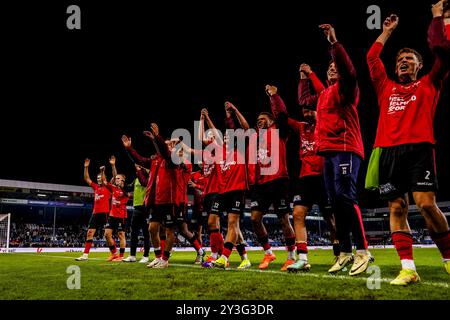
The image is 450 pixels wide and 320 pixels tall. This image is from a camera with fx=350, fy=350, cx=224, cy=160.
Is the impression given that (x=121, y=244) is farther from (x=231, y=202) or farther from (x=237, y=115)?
(x=237, y=115)

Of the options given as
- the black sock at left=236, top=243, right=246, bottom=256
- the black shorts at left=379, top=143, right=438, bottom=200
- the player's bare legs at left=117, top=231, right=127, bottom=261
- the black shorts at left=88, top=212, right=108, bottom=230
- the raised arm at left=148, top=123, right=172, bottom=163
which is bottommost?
the player's bare legs at left=117, top=231, right=127, bottom=261

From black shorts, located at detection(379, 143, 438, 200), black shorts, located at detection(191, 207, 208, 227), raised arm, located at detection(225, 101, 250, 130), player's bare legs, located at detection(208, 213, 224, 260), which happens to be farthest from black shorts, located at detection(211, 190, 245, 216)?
black shorts, located at detection(191, 207, 208, 227)

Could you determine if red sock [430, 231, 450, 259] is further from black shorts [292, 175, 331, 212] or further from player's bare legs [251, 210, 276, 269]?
player's bare legs [251, 210, 276, 269]

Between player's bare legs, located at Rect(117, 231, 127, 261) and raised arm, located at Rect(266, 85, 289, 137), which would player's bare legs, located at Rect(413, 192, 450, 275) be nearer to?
raised arm, located at Rect(266, 85, 289, 137)

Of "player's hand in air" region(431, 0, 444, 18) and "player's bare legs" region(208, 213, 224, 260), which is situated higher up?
"player's hand in air" region(431, 0, 444, 18)

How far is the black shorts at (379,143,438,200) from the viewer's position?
338cm

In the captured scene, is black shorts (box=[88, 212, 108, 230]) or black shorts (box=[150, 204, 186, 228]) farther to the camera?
black shorts (box=[88, 212, 108, 230])

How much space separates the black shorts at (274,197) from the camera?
606 centimetres

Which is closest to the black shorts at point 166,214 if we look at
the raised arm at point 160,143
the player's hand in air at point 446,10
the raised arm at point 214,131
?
the raised arm at point 160,143

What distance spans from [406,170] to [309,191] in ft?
6.57

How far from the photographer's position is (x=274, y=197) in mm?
6145

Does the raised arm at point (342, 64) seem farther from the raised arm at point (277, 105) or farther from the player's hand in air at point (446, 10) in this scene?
the raised arm at point (277, 105)

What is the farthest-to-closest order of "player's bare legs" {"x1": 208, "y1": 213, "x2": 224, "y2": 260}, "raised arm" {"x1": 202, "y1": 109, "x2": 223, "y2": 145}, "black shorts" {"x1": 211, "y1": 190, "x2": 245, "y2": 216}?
1. "player's bare legs" {"x1": 208, "y1": 213, "x2": 224, "y2": 260}
2. "raised arm" {"x1": 202, "y1": 109, "x2": 223, "y2": 145}
3. "black shorts" {"x1": 211, "y1": 190, "x2": 245, "y2": 216}

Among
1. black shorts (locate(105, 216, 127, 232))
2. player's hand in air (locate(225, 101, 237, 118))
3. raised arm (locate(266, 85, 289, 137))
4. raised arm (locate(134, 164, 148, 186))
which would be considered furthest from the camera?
black shorts (locate(105, 216, 127, 232))
